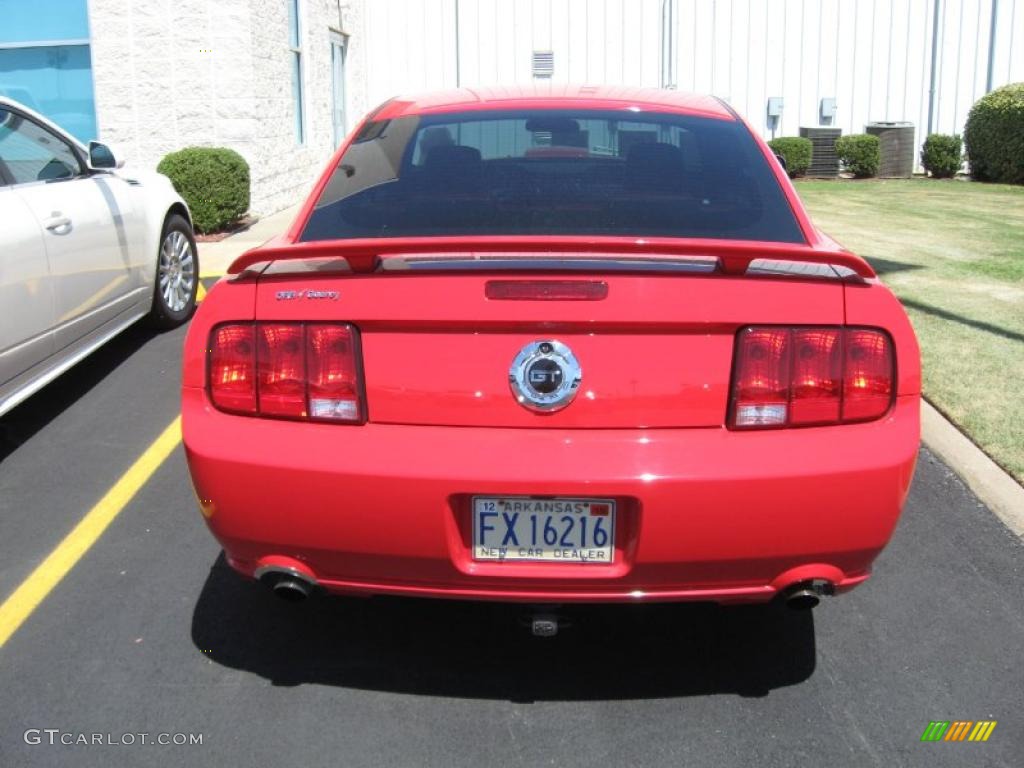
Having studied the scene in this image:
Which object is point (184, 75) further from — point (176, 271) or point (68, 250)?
point (68, 250)

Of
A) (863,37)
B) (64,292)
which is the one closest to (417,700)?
(64,292)

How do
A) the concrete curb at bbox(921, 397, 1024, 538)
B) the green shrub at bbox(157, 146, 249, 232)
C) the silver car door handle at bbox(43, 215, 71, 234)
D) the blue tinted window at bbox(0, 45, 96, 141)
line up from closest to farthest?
the concrete curb at bbox(921, 397, 1024, 538) < the silver car door handle at bbox(43, 215, 71, 234) < the green shrub at bbox(157, 146, 249, 232) < the blue tinted window at bbox(0, 45, 96, 141)

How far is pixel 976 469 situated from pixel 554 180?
253cm

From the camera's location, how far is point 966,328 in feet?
23.5

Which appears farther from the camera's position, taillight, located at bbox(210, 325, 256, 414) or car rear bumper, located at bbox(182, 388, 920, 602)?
taillight, located at bbox(210, 325, 256, 414)

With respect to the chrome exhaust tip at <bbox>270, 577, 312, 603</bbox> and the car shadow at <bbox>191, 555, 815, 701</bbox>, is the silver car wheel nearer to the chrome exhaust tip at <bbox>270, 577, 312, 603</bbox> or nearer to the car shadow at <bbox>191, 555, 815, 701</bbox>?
the car shadow at <bbox>191, 555, 815, 701</bbox>

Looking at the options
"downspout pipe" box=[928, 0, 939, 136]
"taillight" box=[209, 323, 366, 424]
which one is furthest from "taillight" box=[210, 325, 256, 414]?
"downspout pipe" box=[928, 0, 939, 136]

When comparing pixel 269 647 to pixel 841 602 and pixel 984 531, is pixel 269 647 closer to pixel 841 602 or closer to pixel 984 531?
pixel 841 602

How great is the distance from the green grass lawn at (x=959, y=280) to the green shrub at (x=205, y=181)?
649 cm

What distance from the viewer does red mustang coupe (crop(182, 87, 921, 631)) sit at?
2662 mm

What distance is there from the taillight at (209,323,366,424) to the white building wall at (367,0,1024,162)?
18.0 meters

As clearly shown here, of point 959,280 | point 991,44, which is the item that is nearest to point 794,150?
point 991,44

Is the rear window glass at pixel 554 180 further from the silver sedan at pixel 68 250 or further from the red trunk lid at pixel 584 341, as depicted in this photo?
the silver sedan at pixel 68 250

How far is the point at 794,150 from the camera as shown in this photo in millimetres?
20172
